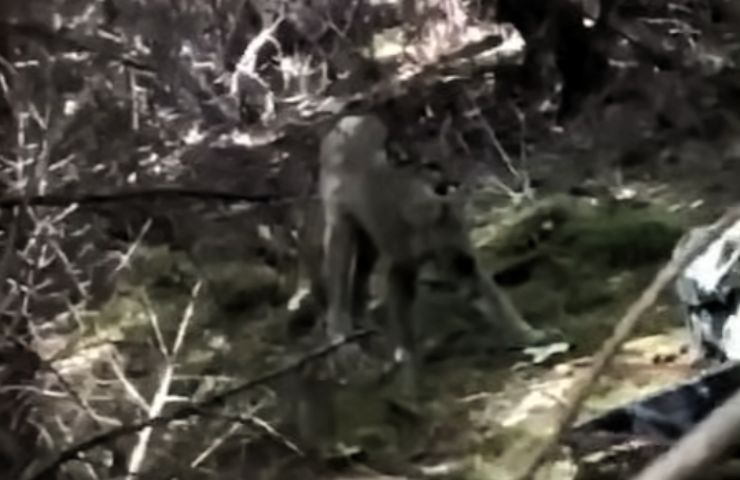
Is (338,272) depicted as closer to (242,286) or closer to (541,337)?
(541,337)

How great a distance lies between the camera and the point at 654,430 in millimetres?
2732

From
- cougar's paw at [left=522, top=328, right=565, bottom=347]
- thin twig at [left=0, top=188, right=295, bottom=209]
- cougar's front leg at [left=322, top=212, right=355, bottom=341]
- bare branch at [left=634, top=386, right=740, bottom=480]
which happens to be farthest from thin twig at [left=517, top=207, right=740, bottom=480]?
cougar's paw at [left=522, top=328, right=565, bottom=347]

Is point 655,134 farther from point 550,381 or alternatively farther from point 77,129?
point 77,129

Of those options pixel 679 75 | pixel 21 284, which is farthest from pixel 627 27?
pixel 21 284

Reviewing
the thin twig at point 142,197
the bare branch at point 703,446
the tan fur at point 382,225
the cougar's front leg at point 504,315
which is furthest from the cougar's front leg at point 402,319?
the bare branch at point 703,446

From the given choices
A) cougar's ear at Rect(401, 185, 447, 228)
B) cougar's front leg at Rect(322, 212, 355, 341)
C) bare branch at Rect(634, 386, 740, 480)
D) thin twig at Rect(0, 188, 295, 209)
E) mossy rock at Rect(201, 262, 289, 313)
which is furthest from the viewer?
mossy rock at Rect(201, 262, 289, 313)

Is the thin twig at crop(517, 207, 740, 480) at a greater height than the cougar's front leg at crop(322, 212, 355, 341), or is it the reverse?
the thin twig at crop(517, 207, 740, 480)

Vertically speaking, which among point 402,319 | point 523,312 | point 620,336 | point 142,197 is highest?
point 620,336

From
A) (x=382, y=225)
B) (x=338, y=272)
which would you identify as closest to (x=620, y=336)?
(x=382, y=225)

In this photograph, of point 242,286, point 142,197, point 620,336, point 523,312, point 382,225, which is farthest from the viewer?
point 242,286

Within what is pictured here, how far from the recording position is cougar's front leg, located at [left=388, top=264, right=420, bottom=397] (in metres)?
4.37

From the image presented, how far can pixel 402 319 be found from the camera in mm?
4371

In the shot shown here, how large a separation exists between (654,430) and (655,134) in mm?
4038

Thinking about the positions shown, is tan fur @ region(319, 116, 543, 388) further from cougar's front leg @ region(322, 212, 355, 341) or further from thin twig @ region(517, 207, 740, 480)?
thin twig @ region(517, 207, 740, 480)
